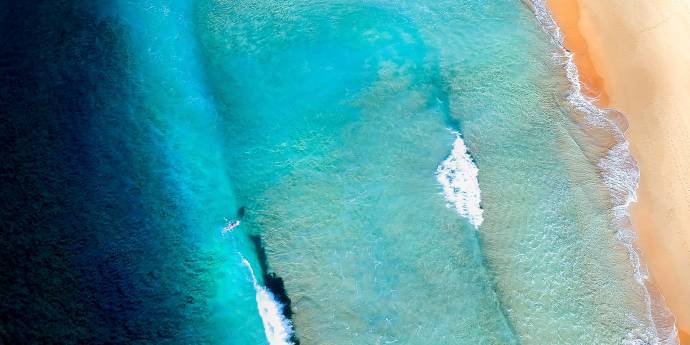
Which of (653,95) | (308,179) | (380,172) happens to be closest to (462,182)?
(380,172)

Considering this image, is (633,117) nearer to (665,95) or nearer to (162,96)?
(665,95)

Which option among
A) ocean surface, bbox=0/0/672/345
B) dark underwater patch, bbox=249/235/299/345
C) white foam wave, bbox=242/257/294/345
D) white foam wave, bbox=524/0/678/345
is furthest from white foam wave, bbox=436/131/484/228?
white foam wave, bbox=242/257/294/345

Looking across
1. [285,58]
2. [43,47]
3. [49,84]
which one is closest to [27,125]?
[49,84]

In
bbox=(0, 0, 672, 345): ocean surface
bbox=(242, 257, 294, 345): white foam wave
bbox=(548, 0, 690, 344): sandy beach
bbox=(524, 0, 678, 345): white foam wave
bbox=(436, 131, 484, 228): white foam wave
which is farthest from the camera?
bbox=(548, 0, 690, 344): sandy beach

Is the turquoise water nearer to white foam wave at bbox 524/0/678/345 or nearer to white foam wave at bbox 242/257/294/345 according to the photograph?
white foam wave at bbox 242/257/294/345

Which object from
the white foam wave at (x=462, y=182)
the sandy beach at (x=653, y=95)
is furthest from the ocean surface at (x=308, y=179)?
the sandy beach at (x=653, y=95)

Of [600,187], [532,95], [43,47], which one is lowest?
[600,187]

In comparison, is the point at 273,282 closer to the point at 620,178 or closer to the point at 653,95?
the point at 620,178
